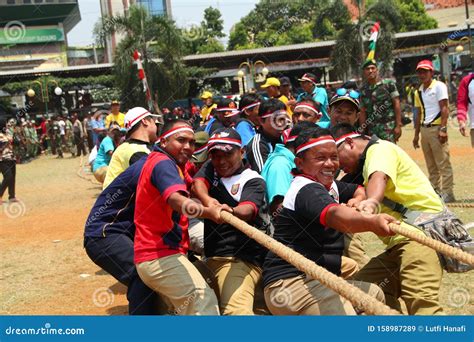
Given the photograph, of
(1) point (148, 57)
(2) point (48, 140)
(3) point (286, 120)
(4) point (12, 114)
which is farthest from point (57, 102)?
(3) point (286, 120)

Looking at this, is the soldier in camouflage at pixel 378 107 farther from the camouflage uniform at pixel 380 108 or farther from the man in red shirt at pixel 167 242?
the man in red shirt at pixel 167 242

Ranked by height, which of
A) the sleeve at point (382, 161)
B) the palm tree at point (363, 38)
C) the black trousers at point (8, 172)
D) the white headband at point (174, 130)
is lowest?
the black trousers at point (8, 172)

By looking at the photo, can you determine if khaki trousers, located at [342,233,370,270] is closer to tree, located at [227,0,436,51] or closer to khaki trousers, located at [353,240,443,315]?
khaki trousers, located at [353,240,443,315]

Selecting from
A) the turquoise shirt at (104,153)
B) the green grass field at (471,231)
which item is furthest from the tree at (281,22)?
the turquoise shirt at (104,153)

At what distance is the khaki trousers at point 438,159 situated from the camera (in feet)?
27.2

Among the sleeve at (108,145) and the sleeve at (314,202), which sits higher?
the sleeve at (314,202)

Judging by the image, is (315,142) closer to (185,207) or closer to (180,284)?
(185,207)

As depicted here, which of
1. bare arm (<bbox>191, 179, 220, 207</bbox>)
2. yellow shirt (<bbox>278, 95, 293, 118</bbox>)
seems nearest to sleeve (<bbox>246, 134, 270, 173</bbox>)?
bare arm (<bbox>191, 179, 220, 207</bbox>)

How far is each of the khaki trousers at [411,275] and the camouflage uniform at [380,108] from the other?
13.3 feet

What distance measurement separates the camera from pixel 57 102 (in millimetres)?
33125

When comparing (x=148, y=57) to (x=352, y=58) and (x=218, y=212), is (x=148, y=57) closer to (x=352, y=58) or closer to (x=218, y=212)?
(x=352, y=58)

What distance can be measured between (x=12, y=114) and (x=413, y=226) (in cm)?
3161

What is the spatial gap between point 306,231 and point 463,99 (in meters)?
5.97

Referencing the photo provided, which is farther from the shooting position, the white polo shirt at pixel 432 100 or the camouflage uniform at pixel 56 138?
the camouflage uniform at pixel 56 138
